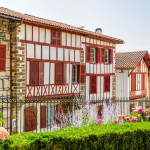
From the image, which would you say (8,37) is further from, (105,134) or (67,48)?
(105,134)

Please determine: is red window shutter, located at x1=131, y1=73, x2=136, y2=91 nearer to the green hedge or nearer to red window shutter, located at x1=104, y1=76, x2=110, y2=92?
red window shutter, located at x1=104, y1=76, x2=110, y2=92

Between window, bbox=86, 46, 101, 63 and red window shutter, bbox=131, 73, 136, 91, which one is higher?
window, bbox=86, 46, 101, 63

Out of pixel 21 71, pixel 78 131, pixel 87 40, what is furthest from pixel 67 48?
pixel 78 131

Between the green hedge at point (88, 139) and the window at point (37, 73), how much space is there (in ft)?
24.3

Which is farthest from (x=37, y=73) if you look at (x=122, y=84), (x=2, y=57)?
(x=122, y=84)

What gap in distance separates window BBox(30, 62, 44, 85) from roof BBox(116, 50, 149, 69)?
9521 millimetres

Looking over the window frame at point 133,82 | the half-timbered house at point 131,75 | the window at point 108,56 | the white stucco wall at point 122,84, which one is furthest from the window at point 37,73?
the window frame at point 133,82

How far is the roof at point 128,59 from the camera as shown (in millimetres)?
20922

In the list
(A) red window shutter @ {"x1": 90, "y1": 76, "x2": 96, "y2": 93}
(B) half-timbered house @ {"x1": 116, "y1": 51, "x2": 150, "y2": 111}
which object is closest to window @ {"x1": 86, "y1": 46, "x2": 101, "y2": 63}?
(A) red window shutter @ {"x1": 90, "y1": 76, "x2": 96, "y2": 93}

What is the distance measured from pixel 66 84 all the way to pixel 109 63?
537 centimetres

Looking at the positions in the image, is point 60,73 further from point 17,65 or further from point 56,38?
point 17,65

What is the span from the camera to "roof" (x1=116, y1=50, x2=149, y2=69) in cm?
2092

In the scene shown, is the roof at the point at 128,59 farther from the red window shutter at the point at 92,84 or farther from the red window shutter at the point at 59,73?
the red window shutter at the point at 59,73

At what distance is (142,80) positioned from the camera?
78.6 feet
